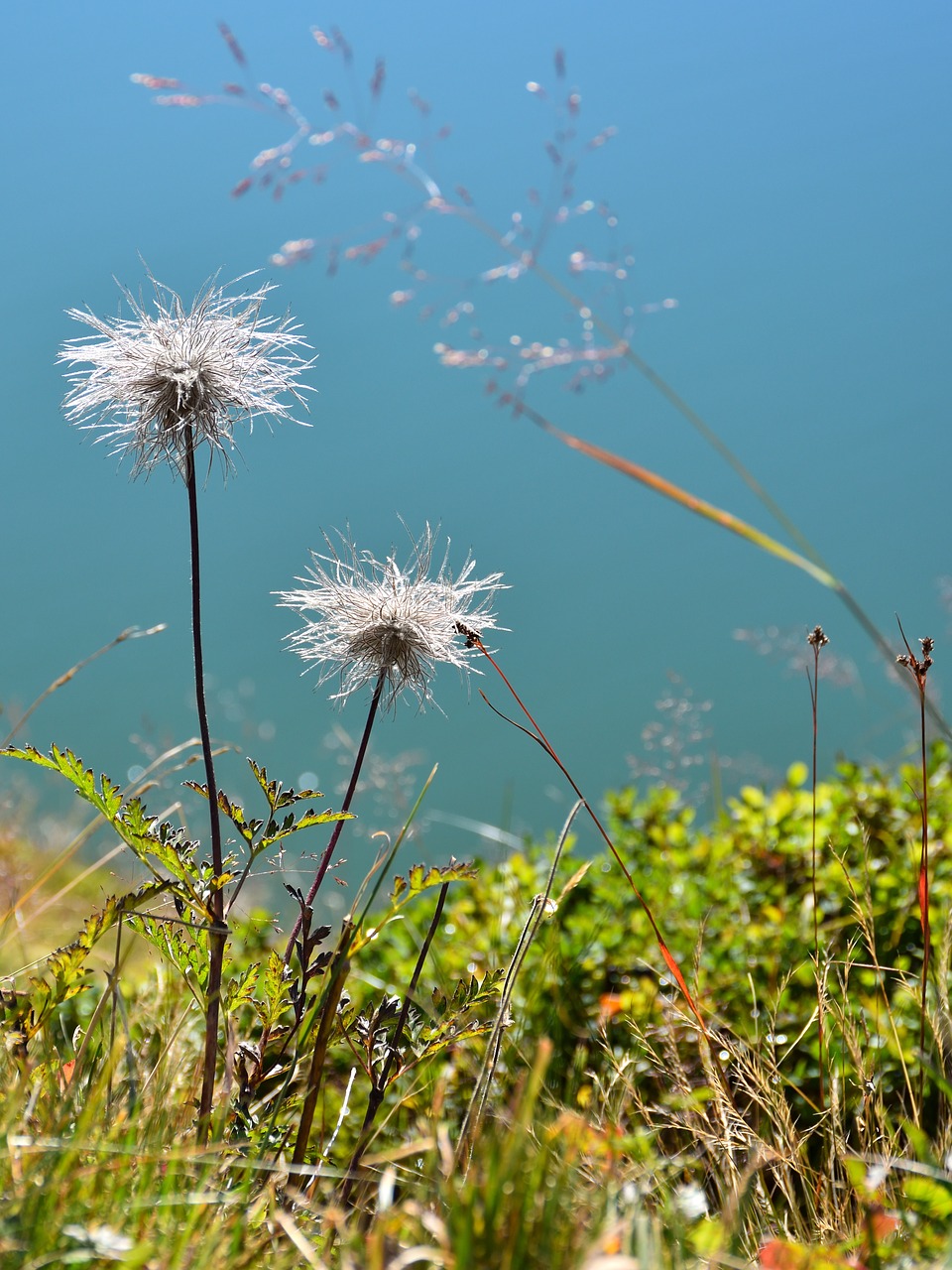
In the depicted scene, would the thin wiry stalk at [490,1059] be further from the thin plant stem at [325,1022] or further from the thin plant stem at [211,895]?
the thin plant stem at [211,895]

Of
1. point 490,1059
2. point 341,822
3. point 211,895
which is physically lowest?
point 490,1059

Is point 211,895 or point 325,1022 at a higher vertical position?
point 211,895

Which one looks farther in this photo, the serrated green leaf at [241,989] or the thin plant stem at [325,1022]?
the serrated green leaf at [241,989]

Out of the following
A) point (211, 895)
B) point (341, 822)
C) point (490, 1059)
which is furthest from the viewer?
point (341, 822)

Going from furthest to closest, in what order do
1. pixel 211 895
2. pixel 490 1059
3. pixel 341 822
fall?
1. pixel 341 822
2. pixel 211 895
3. pixel 490 1059

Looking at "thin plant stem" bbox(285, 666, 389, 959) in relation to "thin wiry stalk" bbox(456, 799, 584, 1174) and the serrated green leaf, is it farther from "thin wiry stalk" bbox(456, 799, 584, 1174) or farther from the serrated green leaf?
"thin wiry stalk" bbox(456, 799, 584, 1174)

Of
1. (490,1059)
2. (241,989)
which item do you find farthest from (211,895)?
(490,1059)

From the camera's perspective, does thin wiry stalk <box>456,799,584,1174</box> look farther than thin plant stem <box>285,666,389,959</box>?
No

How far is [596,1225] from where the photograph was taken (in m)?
0.87

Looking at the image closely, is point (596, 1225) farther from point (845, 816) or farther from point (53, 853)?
point (53, 853)

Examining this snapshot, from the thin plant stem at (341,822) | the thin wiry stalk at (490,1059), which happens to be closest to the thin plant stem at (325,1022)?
the thin plant stem at (341,822)

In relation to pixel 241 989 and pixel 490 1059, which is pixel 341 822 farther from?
pixel 490 1059

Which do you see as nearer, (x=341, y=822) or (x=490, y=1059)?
(x=490, y=1059)

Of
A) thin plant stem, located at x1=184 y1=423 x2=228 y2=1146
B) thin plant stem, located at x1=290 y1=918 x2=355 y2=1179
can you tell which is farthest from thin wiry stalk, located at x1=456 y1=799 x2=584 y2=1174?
thin plant stem, located at x1=184 y1=423 x2=228 y2=1146
